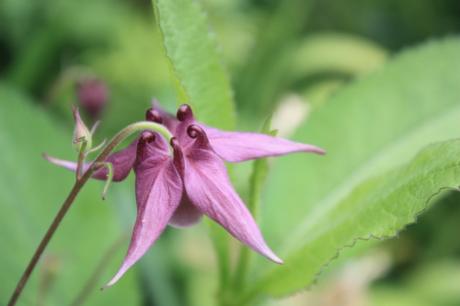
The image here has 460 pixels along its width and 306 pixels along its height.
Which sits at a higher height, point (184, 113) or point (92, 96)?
point (184, 113)

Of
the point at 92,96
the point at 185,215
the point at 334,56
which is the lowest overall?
the point at 334,56

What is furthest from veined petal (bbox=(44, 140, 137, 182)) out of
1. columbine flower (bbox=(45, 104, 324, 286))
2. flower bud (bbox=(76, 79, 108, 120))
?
flower bud (bbox=(76, 79, 108, 120))

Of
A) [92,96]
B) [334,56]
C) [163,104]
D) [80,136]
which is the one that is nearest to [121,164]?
[80,136]

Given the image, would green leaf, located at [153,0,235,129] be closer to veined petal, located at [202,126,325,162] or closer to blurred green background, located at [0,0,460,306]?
veined petal, located at [202,126,325,162]

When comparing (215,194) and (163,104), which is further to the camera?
(163,104)

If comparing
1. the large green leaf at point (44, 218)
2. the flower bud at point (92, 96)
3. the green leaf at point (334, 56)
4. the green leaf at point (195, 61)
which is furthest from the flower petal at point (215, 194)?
the green leaf at point (334, 56)

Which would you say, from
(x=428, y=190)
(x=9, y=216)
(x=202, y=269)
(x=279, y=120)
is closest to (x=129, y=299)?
(x=9, y=216)

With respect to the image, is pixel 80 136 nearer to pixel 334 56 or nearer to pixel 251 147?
pixel 251 147

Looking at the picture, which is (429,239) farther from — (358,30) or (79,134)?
(79,134)
